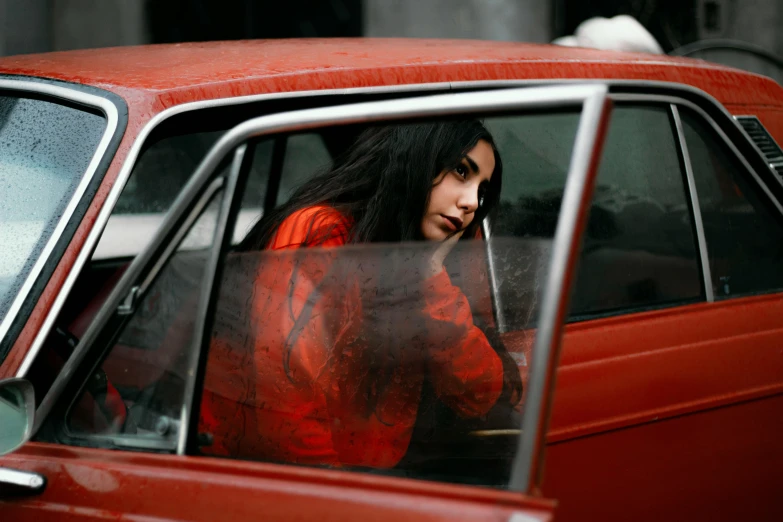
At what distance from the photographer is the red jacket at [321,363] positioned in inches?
58.5

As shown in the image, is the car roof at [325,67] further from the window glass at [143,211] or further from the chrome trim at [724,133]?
the window glass at [143,211]

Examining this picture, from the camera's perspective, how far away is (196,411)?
4.70ft

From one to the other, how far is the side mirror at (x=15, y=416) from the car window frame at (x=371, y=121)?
10 cm

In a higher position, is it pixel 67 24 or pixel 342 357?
pixel 67 24

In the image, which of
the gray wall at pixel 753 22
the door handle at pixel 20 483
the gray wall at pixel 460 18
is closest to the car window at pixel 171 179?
the door handle at pixel 20 483

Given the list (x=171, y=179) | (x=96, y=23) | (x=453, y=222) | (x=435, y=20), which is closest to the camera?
(x=453, y=222)

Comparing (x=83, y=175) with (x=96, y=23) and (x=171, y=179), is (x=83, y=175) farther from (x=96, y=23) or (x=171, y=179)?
(x=96, y=23)

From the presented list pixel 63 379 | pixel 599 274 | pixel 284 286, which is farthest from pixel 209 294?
pixel 599 274

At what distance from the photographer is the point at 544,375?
1.09 m

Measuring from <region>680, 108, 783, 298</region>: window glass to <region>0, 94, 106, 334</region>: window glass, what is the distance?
145 cm

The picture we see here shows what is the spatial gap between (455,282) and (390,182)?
0.36 m

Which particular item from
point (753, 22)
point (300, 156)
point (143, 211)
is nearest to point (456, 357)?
point (300, 156)

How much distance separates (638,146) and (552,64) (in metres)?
0.30

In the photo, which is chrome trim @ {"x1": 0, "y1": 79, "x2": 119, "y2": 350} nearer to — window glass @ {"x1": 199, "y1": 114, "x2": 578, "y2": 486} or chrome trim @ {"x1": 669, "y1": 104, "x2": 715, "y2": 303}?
window glass @ {"x1": 199, "y1": 114, "x2": 578, "y2": 486}
